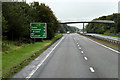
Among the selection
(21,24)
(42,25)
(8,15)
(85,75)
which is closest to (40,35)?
(42,25)

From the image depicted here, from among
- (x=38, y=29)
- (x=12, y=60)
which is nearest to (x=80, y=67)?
(x=12, y=60)

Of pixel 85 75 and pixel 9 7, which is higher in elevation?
pixel 9 7

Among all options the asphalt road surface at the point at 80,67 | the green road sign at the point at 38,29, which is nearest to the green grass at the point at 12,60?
the asphalt road surface at the point at 80,67

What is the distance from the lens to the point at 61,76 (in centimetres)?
895

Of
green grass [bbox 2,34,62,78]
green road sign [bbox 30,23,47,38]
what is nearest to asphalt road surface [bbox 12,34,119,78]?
green grass [bbox 2,34,62,78]

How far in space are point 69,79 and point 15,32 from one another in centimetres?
2596

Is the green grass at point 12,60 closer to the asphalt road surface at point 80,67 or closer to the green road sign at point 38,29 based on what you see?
the asphalt road surface at point 80,67

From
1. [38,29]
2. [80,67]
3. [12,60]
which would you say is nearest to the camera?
[80,67]

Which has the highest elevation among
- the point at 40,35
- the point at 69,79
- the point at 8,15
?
the point at 8,15

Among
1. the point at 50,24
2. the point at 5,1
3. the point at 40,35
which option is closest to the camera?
the point at 5,1

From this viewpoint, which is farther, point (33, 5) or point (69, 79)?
point (33, 5)

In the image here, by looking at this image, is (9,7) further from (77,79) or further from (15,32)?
(77,79)

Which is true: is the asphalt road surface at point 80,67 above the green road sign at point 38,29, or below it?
below

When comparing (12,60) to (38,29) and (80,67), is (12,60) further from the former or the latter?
(38,29)
